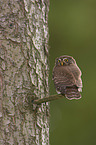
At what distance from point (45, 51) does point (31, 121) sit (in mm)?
833

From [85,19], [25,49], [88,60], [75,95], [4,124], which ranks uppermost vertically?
[85,19]

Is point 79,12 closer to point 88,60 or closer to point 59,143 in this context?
point 88,60

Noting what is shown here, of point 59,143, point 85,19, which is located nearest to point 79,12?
point 85,19

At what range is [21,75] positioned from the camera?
3.34m

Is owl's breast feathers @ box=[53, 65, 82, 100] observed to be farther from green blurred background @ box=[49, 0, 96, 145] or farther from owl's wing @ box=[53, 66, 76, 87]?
green blurred background @ box=[49, 0, 96, 145]

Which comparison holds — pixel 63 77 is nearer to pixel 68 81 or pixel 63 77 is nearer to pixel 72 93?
pixel 68 81

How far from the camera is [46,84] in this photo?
3658 mm

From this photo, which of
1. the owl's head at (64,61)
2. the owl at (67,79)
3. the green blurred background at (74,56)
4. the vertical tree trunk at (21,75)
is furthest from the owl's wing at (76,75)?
the green blurred background at (74,56)

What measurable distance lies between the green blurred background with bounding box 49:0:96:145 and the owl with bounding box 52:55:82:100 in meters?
5.26

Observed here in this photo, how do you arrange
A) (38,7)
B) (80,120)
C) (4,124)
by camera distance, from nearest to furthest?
(4,124) → (38,7) → (80,120)

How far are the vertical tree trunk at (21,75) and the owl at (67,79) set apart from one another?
32 cm

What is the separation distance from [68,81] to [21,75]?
2.39 ft

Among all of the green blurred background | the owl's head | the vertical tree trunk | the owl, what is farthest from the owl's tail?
the green blurred background

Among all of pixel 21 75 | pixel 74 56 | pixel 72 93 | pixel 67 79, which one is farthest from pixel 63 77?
pixel 74 56
